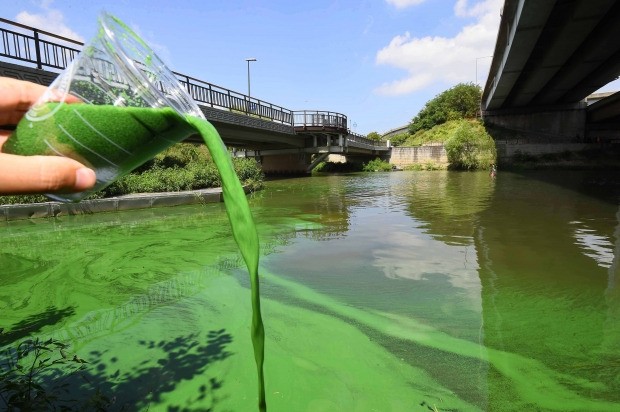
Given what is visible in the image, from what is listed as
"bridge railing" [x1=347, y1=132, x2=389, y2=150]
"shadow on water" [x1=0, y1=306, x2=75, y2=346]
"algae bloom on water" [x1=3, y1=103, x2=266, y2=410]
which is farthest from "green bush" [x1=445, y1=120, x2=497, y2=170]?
"algae bloom on water" [x1=3, y1=103, x2=266, y2=410]

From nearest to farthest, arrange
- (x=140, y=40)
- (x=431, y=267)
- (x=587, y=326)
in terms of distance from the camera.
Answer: (x=140, y=40)
(x=587, y=326)
(x=431, y=267)

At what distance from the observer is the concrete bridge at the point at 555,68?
15.3 metres

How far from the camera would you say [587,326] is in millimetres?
3760

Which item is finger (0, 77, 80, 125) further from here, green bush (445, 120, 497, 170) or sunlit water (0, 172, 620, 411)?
green bush (445, 120, 497, 170)

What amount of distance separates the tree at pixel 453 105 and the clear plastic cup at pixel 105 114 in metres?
48.5

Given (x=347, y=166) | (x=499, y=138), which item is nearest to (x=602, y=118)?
(x=499, y=138)

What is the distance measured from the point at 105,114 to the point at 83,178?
9.9 inches

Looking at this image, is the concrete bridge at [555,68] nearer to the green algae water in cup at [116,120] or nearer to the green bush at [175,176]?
the green bush at [175,176]

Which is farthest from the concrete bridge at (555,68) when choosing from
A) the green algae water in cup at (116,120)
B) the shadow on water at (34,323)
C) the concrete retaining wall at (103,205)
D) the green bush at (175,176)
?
the shadow on water at (34,323)

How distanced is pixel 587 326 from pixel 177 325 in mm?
4133

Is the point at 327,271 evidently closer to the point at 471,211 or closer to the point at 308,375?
the point at 308,375

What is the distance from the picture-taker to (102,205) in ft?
39.5

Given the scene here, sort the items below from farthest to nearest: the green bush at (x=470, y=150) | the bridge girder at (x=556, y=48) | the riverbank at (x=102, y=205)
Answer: the green bush at (x=470, y=150) → the bridge girder at (x=556, y=48) → the riverbank at (x=102, y=205)

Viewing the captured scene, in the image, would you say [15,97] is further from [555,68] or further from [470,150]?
[470,150]
